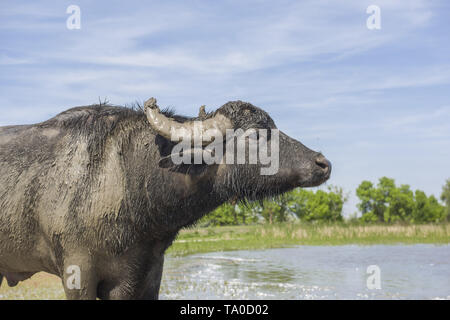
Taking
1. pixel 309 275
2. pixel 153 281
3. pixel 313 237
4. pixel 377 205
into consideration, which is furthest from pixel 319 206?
pixel 153 281

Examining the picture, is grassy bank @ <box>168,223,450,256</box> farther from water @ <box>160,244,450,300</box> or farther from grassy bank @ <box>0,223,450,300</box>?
water @ <box>160,244,450,300</box>

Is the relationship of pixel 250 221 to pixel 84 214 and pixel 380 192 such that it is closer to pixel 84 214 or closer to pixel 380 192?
pixel 380 192

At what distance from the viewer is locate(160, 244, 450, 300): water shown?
1340 centimetres

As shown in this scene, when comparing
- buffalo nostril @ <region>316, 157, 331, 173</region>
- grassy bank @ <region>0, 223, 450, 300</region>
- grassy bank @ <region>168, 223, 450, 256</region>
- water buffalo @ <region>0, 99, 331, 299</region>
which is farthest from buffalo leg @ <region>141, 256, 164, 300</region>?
grassy bank @ <region>168, 223, 450, 256</region>

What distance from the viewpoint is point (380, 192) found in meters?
60.1

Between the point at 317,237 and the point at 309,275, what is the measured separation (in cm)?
1677

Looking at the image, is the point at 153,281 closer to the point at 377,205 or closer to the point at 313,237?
the point at 313,237

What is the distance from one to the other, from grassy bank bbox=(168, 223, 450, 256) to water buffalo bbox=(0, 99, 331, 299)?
23.2m

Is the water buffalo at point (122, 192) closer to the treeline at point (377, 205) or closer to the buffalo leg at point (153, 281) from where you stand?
the buffalo leg at point (153, 281)

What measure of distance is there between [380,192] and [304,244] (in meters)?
33.4

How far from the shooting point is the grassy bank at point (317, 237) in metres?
30.0
